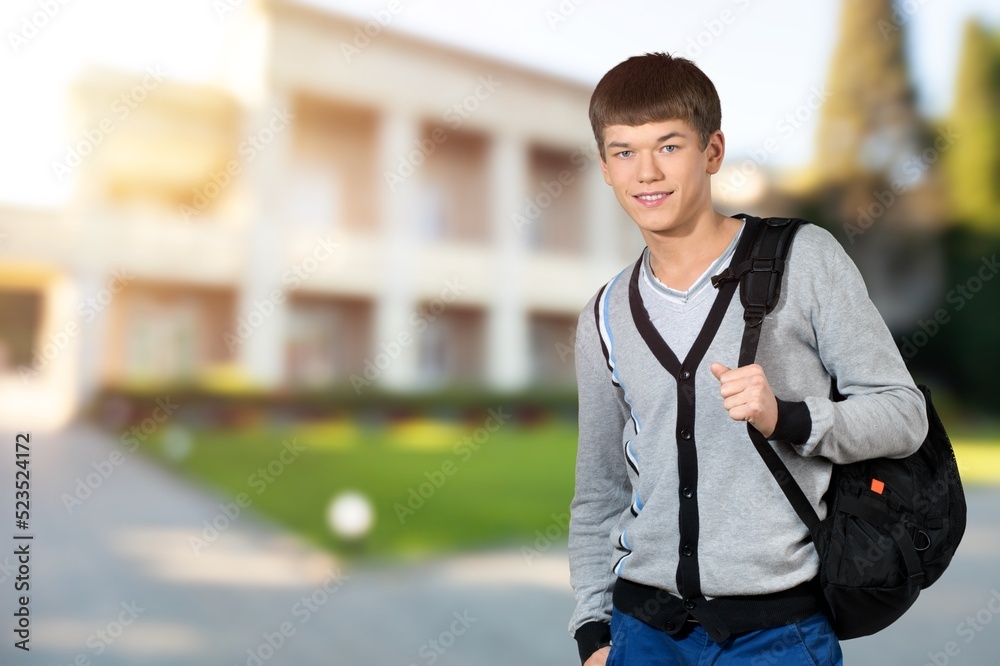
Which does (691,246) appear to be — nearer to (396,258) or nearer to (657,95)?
(657,95)

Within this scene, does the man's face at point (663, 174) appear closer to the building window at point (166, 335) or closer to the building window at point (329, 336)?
the building window at point (166, 335)

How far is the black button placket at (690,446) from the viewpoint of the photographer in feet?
3.85

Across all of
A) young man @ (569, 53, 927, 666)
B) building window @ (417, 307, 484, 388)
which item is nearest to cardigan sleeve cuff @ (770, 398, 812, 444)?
young man @ (569, 53, 927, 666)

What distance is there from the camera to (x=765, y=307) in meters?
1.13

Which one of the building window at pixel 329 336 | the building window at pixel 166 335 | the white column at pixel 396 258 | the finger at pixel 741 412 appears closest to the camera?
the finger at pixel 741 412

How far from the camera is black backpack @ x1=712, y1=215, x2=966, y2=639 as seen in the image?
3.63 ft

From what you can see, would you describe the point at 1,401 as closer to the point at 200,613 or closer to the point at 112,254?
the point at 112,254

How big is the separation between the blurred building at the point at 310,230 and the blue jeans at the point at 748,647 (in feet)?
29.2

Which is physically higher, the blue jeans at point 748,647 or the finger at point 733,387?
the finger at point 733,387

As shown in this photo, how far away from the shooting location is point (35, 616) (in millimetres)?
4805

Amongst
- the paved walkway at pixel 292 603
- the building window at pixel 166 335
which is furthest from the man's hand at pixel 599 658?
the building window at pixel 166 335

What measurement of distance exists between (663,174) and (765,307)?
0.24m

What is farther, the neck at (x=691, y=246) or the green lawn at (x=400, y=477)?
the green lawn at (x=400, y=477)

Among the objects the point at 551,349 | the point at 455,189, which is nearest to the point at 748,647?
the point at 551,349
